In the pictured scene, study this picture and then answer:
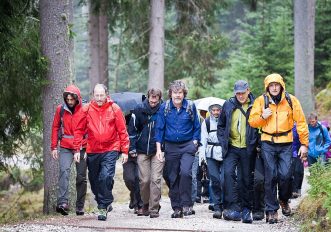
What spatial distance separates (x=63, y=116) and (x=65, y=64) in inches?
49.0

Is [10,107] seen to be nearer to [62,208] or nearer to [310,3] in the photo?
[62,208]

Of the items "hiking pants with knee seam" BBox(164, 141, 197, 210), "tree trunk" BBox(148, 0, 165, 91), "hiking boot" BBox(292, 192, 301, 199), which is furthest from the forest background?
"hiking boot" BBox(292, 192, 301, 199)

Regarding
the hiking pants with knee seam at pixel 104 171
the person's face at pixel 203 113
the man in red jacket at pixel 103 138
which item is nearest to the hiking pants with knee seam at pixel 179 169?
the man in red jacket at pixel 103 138

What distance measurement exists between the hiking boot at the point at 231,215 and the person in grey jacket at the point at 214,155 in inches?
11.3

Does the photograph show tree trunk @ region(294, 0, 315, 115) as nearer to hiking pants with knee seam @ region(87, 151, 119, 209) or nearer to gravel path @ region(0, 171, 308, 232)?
gravel path @ region(0, 171, 308, 232)

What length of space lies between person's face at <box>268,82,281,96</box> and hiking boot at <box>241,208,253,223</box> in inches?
82.4

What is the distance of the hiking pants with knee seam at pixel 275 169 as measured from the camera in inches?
365

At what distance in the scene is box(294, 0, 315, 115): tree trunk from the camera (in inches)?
803

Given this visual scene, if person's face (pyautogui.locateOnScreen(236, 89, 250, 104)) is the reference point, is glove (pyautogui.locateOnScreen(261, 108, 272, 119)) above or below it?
below

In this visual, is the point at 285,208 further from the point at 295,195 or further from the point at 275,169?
the point at 295,195

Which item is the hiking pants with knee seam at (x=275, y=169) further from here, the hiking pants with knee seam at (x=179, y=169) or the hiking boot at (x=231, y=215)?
the hiking pants with knee seam at (x=179, y=169)

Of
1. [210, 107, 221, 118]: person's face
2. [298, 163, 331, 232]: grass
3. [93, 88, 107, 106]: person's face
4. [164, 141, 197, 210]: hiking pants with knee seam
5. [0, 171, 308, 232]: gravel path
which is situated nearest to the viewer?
[298, 163, 331, 232]: grass

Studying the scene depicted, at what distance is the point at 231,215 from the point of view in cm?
1009

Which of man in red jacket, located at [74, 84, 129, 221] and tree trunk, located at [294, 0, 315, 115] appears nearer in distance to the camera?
man in red jacket, located at [74, 84, 129, 221]
